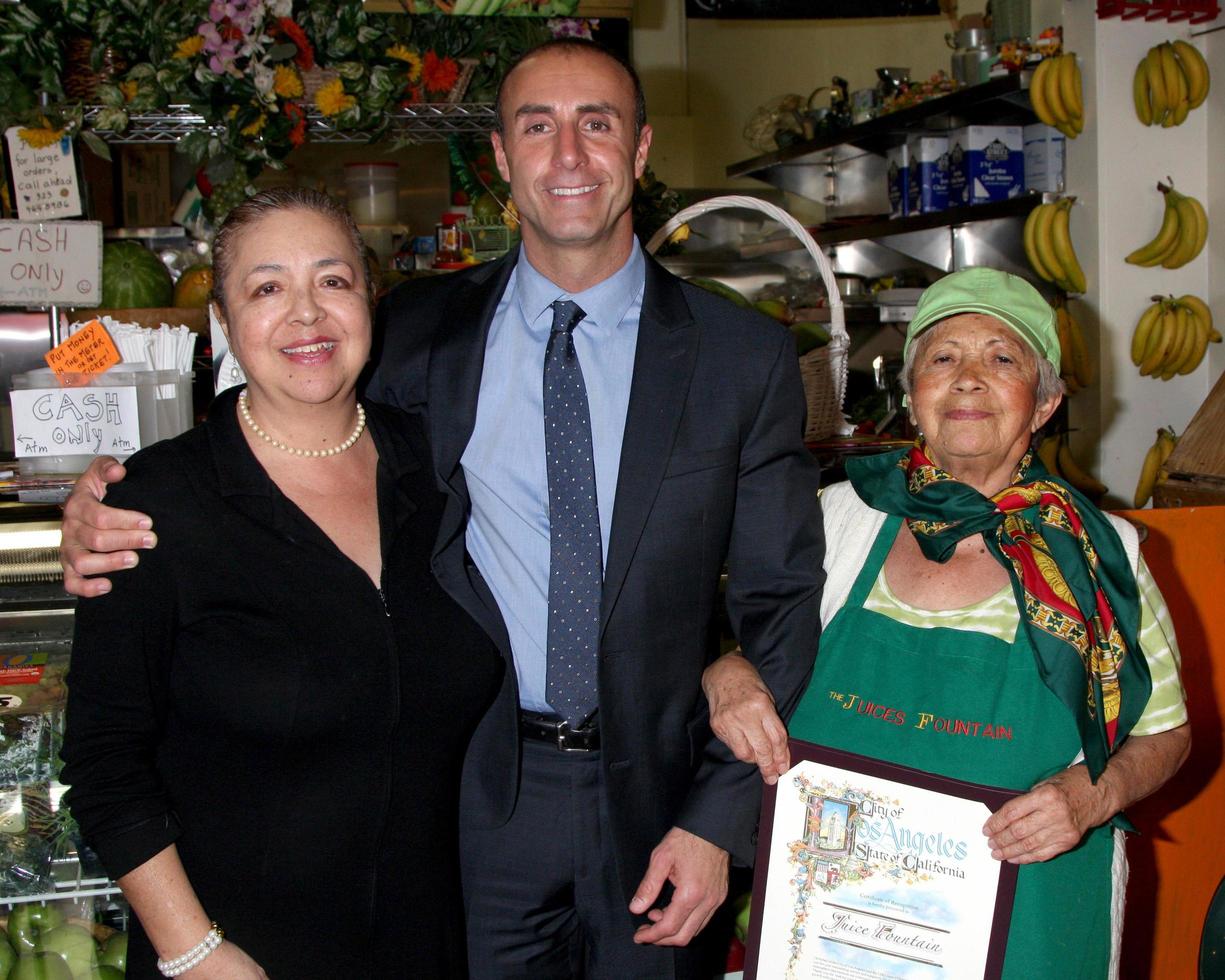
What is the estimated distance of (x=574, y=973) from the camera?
6.66ft

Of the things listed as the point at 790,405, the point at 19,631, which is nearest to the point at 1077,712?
the point at 790,405

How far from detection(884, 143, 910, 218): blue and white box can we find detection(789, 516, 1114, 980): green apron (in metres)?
4.35

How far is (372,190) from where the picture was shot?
13.3 feet

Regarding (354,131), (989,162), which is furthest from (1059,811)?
(989,162)

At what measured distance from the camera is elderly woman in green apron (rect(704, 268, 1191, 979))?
5.52ft

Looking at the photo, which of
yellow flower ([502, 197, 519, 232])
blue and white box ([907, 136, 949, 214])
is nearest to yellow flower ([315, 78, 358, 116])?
yellow flower ([502, 197, 519, 232])

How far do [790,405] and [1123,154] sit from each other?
11.3ft

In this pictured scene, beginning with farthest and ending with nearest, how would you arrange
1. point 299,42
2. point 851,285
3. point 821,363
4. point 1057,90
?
point 851,285, point 1057,90, point 299,42, point 821,363

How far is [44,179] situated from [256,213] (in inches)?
60.5

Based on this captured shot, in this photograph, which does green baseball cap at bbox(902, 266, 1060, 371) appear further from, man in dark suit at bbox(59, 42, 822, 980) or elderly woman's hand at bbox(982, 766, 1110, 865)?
elderly woman's hand at bbox(982, 766, 1110, 865)

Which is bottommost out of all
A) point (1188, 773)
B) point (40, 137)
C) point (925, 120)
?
point (1188, 773)

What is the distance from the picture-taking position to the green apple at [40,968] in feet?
7.33

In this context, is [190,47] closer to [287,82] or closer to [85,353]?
[287,82]

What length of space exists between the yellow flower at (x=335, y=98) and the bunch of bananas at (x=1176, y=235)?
313cm
